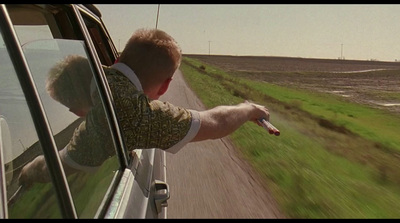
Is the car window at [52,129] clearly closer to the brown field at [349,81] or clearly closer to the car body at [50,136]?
the car body at [50,136]

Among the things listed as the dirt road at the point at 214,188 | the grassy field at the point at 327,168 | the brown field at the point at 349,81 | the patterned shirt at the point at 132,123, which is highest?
the patterned shirt at the point at 132,123

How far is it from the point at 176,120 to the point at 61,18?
2.61 feet

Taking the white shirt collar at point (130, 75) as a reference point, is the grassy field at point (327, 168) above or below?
below

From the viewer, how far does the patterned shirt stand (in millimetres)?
1984

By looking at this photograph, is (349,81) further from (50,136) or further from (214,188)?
(50,136)

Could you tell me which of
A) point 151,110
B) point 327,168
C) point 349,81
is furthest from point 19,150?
point 349,81

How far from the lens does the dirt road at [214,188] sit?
→ 16.1 feet

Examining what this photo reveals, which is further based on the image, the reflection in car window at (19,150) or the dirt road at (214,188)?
the dirt road at (214,188)

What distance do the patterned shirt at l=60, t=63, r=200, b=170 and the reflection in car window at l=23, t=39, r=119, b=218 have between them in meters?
0.03

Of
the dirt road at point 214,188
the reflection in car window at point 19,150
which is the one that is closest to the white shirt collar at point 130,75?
the reflection in car window at point 19,150

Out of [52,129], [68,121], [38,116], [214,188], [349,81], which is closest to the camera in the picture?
[38,116]

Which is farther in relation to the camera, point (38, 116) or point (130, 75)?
point (130, 75)

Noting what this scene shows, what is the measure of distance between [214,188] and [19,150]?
4386 mm

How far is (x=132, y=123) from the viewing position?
2.30m
